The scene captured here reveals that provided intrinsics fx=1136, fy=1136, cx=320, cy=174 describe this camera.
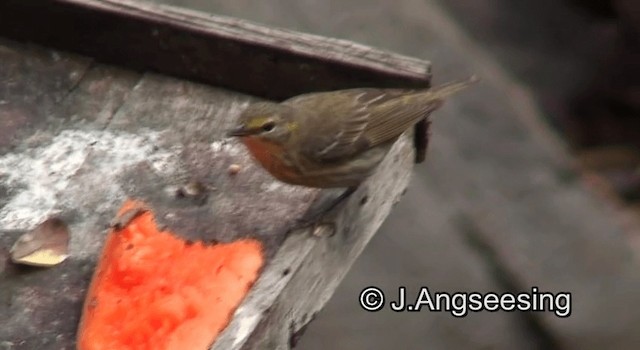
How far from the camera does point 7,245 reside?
2785 mm

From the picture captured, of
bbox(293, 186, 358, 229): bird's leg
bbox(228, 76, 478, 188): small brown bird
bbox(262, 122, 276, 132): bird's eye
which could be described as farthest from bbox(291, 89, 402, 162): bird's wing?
bbox(293, 186, 358, 229): bird's leg

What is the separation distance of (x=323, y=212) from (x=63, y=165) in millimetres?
716

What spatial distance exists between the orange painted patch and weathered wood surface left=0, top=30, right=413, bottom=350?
0.05m

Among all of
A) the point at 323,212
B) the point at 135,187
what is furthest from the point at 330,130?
the point at 135,187

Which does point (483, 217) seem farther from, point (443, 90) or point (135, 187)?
point (135, 187)

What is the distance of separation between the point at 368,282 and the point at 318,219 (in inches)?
95.9

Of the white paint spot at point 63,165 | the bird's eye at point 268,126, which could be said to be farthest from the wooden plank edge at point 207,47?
the white paint spot at point 63,165

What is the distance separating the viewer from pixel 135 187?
2.95 m

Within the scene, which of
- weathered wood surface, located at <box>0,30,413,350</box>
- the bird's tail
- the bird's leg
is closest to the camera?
weathered wood surface, located at <box>0,30,413,350</box>

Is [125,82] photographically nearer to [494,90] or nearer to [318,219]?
[318,219]

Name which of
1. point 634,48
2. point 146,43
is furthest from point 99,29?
point 634,48

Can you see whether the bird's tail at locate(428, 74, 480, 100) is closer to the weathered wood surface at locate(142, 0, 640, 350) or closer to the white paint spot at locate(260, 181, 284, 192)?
the white paint spot at locate(260, 181, 284, 192)

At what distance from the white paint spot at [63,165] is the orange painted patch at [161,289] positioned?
10.3 inches

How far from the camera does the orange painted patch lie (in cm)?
250
